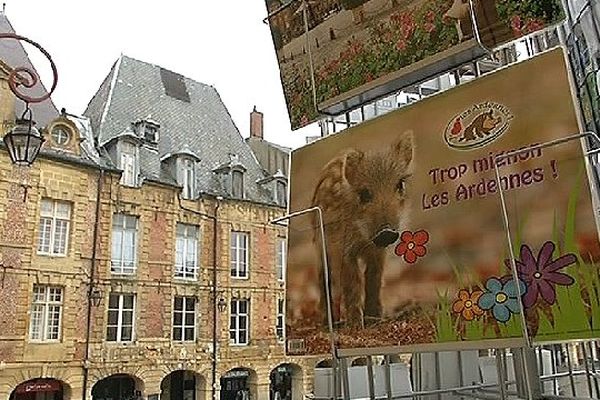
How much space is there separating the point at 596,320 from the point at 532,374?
24 cm

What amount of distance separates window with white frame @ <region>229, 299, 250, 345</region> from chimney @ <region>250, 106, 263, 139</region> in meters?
3.86

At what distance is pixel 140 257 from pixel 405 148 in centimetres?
774

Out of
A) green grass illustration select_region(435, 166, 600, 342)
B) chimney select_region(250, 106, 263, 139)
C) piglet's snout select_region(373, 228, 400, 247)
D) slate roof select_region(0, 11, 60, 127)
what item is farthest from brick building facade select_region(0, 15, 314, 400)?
green grass illustration select_region(435, 166, 600, 342)

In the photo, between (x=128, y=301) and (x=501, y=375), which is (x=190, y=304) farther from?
(x=501, y=375)

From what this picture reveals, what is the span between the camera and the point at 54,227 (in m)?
7.55

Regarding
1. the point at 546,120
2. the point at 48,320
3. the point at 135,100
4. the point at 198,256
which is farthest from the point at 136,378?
the point at 546,120

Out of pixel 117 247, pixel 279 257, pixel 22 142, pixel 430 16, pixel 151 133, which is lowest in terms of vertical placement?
pixel 430 16

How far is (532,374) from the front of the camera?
0.96 meters

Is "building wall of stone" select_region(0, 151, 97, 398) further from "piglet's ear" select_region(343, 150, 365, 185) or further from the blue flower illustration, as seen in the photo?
the blue flower illustration

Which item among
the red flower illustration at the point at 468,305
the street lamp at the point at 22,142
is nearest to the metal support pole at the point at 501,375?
the red flower illustration at the point at 468,305

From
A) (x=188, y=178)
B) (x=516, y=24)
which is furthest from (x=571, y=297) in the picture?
(x=188, y=178)

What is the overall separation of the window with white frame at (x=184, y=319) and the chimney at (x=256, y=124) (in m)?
4.23

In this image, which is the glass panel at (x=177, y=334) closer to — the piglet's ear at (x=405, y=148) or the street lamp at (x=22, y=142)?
the street lamp at (x=22, y=142)

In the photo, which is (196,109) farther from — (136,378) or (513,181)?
(513,181)
